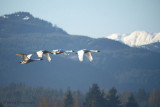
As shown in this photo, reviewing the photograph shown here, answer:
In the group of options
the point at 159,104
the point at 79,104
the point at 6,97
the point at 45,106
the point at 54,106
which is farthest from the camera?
the point at 6,97

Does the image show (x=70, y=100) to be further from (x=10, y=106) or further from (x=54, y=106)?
(x=10, y=106)

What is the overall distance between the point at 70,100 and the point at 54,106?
5.87m

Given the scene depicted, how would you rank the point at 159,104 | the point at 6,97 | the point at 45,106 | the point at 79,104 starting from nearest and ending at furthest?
the point at 45,106 < the point at 79,104 < the point at 159,104 < the point at 6,97

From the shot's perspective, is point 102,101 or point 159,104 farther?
point 159,104

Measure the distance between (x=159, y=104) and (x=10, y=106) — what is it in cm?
6308

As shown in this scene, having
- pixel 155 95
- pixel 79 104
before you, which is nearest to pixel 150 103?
pixel 155 95

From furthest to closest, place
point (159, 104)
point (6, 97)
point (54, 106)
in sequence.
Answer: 1. point (6, 97)
2. point (159, 104)
3. point (54, 106)

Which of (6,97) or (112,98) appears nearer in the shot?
(112,98)

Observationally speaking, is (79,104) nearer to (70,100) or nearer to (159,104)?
(70,100)

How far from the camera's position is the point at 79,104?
532ft

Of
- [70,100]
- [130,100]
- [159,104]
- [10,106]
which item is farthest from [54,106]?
[159,104]

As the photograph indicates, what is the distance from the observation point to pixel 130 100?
141 m

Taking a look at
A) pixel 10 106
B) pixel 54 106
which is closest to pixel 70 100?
pixel 54 106

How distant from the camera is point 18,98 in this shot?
200 meters
